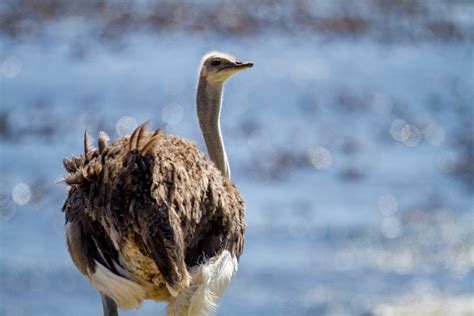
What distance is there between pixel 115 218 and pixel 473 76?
681 inches

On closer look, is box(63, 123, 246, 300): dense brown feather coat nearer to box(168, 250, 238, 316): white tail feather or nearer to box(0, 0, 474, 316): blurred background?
box(168, 250, 238, 316): white tail feather

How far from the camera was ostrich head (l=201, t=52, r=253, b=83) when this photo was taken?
27.3 feet

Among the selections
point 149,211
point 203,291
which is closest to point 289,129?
point 203,291

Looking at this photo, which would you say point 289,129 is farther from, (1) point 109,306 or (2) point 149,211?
(2) point 149,211

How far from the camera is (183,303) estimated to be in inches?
261

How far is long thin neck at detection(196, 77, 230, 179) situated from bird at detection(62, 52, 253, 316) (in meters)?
0.87

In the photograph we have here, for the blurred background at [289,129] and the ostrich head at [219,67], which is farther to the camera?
the blurred background at [289,129]

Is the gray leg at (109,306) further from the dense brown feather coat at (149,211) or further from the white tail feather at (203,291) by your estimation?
the white tail feather at (203,291)

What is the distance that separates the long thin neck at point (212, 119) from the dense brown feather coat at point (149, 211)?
0.88m

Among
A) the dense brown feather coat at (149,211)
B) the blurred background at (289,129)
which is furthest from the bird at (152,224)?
the blurred background at (289,129)

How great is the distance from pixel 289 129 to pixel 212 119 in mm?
11719

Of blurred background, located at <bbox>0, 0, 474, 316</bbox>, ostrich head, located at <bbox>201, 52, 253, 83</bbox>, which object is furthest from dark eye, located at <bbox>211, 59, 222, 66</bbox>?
blurred background, located at <bbox>0, 0, 474, 316</bbox>

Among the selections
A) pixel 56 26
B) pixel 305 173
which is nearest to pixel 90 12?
pixel 56 26

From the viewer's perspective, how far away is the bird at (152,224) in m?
6.44
